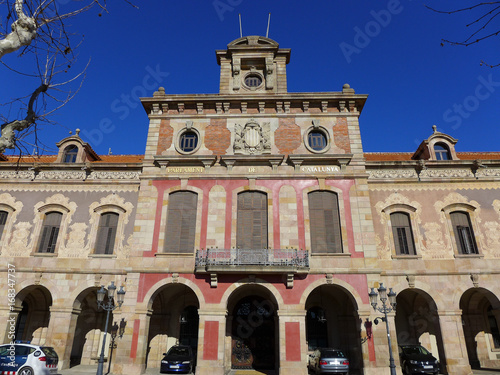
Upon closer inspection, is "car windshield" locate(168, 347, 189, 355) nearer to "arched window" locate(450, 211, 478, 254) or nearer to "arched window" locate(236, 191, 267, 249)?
"arched window" locate(236, 191, 267, 249)

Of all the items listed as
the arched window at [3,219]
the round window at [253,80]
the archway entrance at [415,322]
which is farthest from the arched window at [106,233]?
the archway entrance at [415,322]

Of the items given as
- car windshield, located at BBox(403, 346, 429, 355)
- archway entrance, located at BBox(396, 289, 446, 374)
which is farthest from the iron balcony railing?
archway entrance, located at BBox(396, 289, 446, 374)

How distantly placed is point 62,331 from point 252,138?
14.9 metres

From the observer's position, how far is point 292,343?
54.5 feet

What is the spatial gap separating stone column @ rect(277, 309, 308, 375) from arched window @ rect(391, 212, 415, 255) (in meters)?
6.94

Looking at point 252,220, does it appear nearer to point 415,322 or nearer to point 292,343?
point 292,343

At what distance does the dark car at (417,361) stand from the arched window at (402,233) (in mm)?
5110

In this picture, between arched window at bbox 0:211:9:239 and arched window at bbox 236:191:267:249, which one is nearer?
arched window at bbox 236:191:267:249

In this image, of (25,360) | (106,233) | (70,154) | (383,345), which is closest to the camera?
(25,360)

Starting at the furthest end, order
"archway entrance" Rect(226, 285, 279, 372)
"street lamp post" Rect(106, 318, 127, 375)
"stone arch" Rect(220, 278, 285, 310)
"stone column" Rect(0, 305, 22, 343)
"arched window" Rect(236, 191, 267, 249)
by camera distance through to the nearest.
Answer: "archway entrance" Rect(226, 285, 279, 372), "arched window" Rect(236, 191, 267, 249), "stone column" Rect(0, 305, 22, 343), "stone arch" Rect(220, 278, 285, 310), "street lamp post" Rect(106, 318, 127, 375)

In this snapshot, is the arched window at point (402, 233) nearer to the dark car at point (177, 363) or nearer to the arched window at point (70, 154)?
the dark car at point (177, 363)

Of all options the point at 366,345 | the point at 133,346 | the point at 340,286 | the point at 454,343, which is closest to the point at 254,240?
the point at 340,286

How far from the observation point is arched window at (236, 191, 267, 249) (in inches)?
736

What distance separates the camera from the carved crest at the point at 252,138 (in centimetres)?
2045
